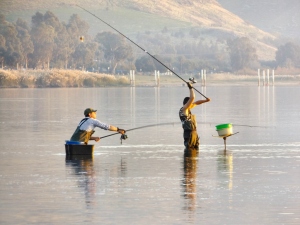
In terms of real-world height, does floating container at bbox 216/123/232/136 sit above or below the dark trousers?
above

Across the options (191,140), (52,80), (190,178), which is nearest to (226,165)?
(190,178)

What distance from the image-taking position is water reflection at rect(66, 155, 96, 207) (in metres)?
16.0

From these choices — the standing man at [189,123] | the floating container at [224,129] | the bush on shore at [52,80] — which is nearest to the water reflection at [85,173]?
the standing man at [189,123]

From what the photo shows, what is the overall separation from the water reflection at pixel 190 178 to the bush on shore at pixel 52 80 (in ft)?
398

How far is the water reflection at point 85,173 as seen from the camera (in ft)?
52.4

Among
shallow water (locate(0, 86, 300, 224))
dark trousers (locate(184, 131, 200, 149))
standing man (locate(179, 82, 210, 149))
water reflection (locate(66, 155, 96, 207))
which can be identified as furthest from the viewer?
dark trousers (locate(184, 131, 200, 149))

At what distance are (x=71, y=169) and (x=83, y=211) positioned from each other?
5.55 meters

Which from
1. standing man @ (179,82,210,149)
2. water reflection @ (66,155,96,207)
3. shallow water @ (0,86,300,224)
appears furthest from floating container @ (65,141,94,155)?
standing man @ (179,82,210,149)

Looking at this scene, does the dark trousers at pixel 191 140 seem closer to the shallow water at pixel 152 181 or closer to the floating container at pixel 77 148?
the shallow water at pixel 152 181

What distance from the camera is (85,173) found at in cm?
1902

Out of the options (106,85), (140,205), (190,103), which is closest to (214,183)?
(140,205)

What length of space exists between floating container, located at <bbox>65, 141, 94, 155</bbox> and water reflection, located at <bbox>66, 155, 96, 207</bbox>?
3.3 inches

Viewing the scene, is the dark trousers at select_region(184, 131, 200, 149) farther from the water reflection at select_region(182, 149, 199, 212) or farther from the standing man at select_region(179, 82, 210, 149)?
the water reflection at select_region(182, 149, 199, 212)

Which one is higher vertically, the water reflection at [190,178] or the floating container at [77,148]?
the floating container at [77,148]
